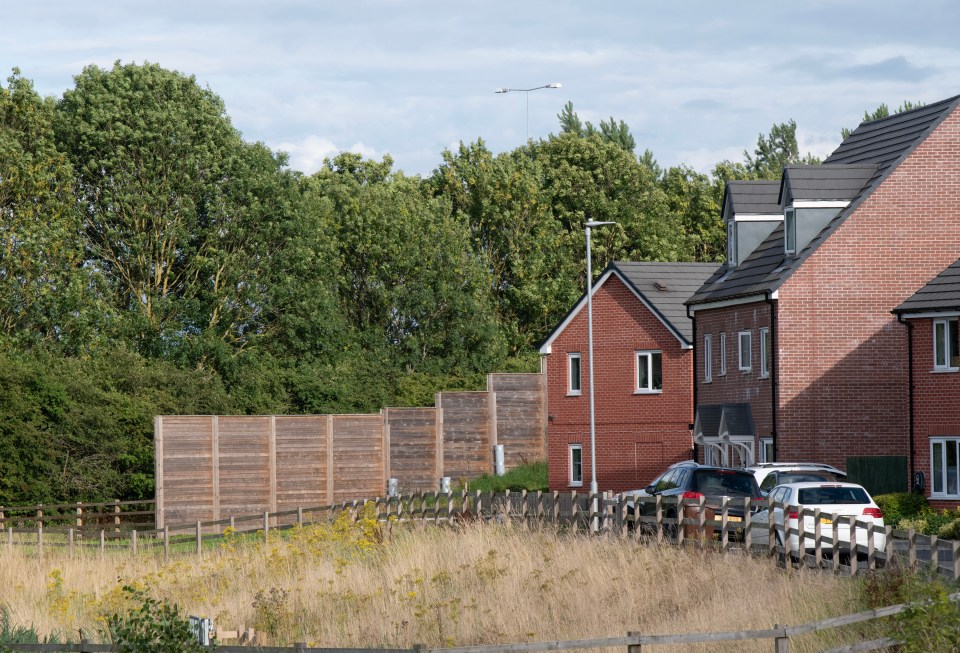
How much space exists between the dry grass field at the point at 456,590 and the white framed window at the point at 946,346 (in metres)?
13.8

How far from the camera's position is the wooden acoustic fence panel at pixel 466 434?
53.5m

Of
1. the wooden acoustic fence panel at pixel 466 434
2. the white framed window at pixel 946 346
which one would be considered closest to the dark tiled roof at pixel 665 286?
the wooden acoustic fence panel at pixel 466 434

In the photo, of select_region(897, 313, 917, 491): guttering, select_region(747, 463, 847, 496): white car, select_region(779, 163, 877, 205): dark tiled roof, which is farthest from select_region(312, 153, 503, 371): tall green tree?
select_region(747, 463, 847, 496): white car

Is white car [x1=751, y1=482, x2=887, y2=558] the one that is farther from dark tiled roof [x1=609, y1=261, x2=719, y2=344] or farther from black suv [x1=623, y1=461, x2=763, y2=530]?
dark tiled roof [x1=609, y1=261, x2=719, y2=344]

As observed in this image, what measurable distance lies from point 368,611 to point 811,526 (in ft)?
26.8

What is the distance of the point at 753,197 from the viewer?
4675cm

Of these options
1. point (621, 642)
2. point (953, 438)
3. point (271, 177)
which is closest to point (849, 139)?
point (953, 438)

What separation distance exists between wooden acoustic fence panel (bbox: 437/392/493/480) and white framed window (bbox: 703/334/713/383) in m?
9.86

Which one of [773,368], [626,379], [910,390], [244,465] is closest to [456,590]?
[910,390]

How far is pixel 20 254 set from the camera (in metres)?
51.5

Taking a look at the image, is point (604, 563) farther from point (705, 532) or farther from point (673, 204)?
point (673, 204)

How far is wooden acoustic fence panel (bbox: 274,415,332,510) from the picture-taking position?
1783 inches

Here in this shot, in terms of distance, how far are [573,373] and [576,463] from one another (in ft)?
10.9

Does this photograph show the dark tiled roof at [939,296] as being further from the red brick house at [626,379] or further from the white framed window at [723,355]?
the red brick house at [626,379]
